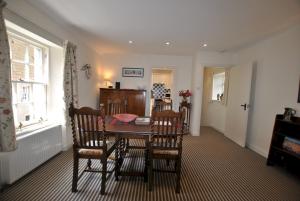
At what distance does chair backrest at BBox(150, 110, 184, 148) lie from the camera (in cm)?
200

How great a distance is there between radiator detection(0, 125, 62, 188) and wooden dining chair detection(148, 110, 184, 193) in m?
1.62

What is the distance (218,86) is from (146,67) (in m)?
2.60

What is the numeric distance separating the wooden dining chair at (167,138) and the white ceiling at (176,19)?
1.45 metres

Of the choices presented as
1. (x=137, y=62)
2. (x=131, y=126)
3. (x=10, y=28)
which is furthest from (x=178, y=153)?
(x=137, y=62)

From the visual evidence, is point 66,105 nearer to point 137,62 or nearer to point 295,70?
point 137,62

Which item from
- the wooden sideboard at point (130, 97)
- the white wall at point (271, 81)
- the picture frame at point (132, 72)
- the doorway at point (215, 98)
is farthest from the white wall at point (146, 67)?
the white wall at point (271, 81)

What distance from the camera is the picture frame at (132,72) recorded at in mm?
5531

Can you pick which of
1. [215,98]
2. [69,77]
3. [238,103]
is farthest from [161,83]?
[69,77]

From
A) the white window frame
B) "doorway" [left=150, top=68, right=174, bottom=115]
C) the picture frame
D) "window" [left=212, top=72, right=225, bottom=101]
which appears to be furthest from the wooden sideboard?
"doorway" [left=150, top=68, right=174, bottom=115]

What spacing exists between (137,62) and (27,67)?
328 cm

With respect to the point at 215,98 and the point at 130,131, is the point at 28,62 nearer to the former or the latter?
the point at 130,131

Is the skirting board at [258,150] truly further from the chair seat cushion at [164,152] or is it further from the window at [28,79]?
the window at [28,79]

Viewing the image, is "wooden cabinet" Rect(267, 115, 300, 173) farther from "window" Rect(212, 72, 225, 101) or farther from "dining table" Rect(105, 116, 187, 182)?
"window" Rect(212, 72, 225, 101)

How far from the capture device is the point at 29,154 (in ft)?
7.72
